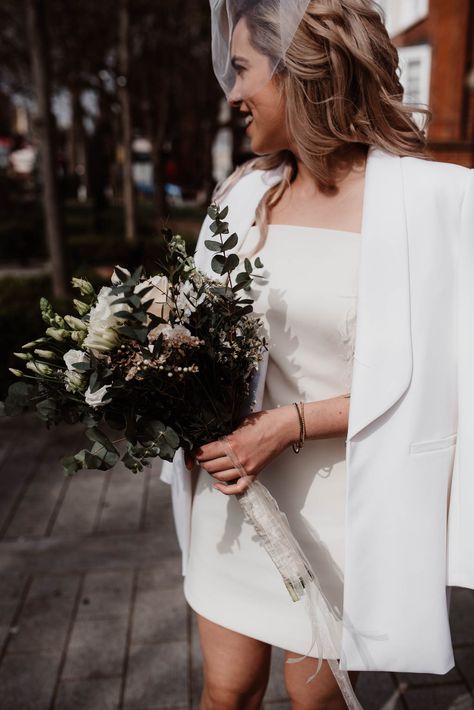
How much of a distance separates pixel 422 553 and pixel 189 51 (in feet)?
59.3

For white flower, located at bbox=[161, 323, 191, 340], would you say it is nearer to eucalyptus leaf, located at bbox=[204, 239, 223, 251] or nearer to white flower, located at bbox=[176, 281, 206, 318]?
white flower, located at bbox=[176, 281, 206, 318]

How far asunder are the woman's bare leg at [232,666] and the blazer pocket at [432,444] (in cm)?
70

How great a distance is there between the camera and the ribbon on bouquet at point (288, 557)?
63.7 inches

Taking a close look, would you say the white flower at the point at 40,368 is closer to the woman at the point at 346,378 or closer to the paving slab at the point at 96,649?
the woman at the point at 346,378

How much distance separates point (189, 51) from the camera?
695 inches

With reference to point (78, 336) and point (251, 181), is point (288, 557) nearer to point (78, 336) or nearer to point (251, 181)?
point (78, 336)

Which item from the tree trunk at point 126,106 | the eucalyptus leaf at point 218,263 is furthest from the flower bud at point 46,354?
the tree trunk at point 126,106

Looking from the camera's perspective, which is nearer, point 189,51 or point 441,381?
point 441,381

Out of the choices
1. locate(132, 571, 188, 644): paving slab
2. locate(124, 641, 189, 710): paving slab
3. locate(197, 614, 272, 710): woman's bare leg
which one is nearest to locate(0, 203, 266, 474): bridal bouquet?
locate(197, 614, 272, 710): woman's bare leg

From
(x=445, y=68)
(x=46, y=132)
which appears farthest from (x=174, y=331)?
(x=445, y=68)

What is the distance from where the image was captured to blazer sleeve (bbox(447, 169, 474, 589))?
5.10 feet

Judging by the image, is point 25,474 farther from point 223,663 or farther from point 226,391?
point 226,391

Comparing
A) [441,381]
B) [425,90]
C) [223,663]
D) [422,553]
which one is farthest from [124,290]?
[425,90]

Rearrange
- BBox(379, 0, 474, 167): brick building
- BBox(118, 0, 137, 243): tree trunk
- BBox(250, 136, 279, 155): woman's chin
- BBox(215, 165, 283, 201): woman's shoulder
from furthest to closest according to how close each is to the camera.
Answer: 1. BBox(118, 0, 137, 243): tree trunk
2. BBox(379, 0, 474, 167): brick building
3. BBox(215, 165, 283, 201): woman's shoulder
4. BBox(250, 136, 279, 155): woman's chin
